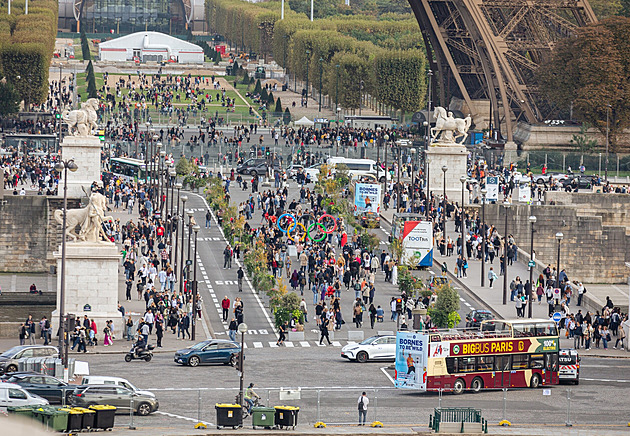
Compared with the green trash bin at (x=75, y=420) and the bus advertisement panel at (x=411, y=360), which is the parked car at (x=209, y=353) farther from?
the green trash bin at (x=75, y=420)

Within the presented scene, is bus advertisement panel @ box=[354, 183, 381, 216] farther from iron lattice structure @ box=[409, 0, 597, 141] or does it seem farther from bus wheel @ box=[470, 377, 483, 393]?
iron lattice structure @ box=[409, 0, 597, 141]

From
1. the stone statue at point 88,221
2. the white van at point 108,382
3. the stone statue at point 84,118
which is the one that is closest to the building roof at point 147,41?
the stone statue at point 84,118

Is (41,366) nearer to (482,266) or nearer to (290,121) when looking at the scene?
(482,266)

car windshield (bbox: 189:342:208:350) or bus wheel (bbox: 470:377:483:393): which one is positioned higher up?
car windshield (bbox: 189:342:208:350)

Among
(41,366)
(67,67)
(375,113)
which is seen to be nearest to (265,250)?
(41,366)

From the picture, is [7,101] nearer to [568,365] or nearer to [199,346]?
[199,346]

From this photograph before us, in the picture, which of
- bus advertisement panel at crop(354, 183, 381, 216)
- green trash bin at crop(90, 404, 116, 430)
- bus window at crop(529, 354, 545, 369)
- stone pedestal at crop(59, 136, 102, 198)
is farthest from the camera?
stone pedestal at crop(59, 136, 102, 198)

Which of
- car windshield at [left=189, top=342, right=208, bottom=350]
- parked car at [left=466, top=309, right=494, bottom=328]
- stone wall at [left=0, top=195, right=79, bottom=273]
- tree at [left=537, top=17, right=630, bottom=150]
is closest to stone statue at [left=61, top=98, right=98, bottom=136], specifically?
stone wall at [left=0, top=195, right=79, bottom=273]
